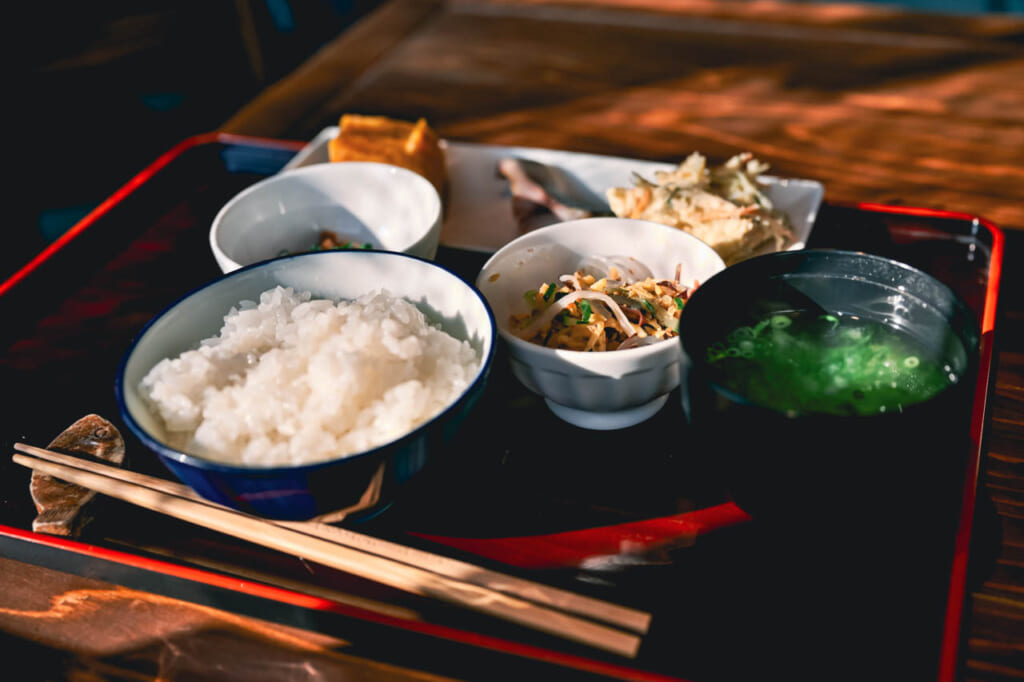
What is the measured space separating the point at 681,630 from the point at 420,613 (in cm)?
38

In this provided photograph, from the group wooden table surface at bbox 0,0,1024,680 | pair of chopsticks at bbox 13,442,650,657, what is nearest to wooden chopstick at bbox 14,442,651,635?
pair of chopsticks at bbox 13,442,650,657

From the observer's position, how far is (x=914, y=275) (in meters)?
1.28

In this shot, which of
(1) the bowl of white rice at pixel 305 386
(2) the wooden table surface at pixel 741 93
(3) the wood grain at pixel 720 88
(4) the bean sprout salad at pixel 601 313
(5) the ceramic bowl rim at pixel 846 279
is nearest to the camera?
(5) the ceramic bowl rim at pixel 846 279

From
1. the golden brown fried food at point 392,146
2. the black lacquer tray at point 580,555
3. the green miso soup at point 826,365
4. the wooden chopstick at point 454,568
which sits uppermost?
the golden brown fried food at point 392,146

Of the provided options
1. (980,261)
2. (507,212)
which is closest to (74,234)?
(507,212)

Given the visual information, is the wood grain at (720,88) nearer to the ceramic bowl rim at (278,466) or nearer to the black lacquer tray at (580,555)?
the black lacquer tray at (580,555)

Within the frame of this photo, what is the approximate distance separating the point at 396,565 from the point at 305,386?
0.31 meters

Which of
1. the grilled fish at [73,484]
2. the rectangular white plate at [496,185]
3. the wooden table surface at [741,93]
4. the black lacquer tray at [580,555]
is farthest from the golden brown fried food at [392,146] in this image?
the grilled fish at [73,484]

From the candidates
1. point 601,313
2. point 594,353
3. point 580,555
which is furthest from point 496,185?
point 580,555

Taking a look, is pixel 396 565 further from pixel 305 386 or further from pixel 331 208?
pixel 331 208

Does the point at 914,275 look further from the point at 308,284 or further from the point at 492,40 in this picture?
the point at 492,40

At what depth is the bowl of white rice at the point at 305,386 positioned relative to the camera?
1130 millimetres

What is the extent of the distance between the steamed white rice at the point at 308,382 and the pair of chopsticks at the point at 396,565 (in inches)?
4.5

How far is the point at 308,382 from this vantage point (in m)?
1.24
